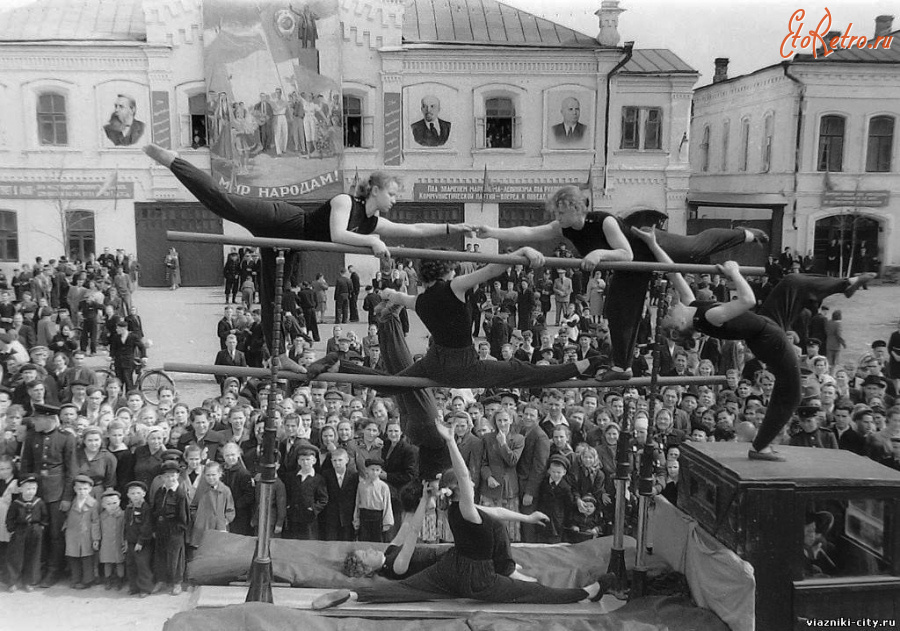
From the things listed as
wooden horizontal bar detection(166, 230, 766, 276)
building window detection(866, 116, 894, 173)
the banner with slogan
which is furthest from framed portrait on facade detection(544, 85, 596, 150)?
wooden horizontal bar detection(166, 230, 766, 276)

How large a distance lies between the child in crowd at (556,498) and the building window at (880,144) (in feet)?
69.9

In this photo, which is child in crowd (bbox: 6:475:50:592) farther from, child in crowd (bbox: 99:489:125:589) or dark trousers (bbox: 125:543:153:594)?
dark trousers (bbox: 125:543:153:594)

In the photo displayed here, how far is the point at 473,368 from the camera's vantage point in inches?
256

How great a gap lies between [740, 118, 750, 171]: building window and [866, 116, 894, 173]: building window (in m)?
3.60

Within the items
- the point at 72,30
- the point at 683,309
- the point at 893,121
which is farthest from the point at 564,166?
the point at 683,309

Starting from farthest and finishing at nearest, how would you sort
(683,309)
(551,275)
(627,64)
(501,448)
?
(627,64), (551,275), (501,448), (683,309)

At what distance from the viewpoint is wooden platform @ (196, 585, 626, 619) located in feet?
20.9

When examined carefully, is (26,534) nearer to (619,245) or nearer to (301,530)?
(301,530)

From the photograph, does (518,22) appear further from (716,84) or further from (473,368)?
(473,368)

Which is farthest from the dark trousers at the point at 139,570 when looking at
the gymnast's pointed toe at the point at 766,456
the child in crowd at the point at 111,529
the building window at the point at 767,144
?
the building window at the point at 767,144

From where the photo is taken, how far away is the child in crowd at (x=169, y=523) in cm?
790

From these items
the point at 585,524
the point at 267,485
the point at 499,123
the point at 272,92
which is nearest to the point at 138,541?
the point at 267,485

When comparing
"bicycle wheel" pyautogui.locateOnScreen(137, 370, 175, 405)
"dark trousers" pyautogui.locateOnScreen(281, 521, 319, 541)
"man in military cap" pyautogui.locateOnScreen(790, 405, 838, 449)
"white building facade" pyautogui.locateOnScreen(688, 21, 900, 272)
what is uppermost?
"white building facade" pyautogui.locateOnScreen(688, 21, 900, 272)

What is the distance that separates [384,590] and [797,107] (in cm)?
2263
